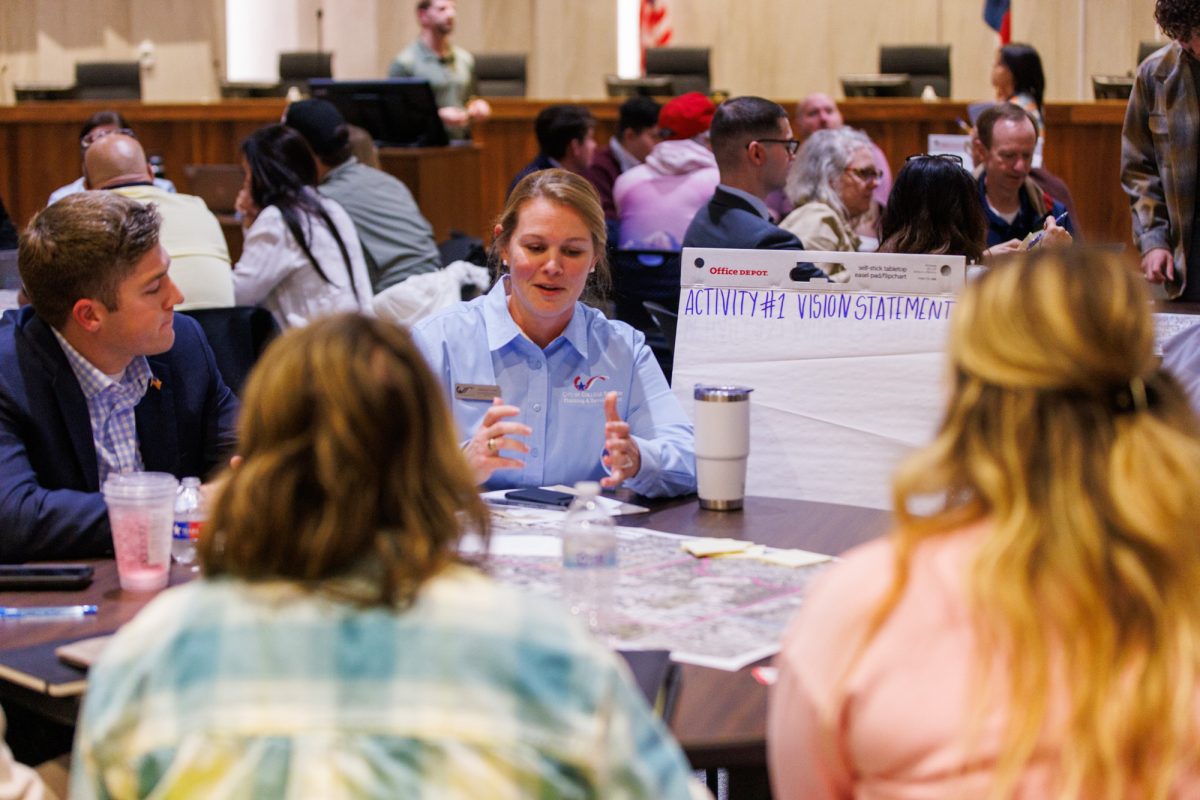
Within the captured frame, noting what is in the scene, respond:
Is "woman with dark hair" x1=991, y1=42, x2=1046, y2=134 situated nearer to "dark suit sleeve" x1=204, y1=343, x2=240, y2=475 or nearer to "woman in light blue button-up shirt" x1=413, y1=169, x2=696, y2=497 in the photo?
"woman in light blue button-up shirt" x1=413, y1=169, x2=696, y2=497

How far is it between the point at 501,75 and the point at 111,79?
296cm

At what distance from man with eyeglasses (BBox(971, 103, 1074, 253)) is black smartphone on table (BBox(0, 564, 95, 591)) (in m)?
3.44

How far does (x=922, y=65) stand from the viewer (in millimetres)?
10773

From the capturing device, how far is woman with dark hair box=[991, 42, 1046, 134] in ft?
22.7

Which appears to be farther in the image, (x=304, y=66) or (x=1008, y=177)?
(x=304, y=66)

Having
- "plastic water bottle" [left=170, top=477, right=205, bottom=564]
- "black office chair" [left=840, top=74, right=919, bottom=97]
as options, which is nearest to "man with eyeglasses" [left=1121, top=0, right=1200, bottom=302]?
"plastic water bottle" [left=170, top=477, right=205, bottom=564]

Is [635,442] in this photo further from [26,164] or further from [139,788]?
[26,164]

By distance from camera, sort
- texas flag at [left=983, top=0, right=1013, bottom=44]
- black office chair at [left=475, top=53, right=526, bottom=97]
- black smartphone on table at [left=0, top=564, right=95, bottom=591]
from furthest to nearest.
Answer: black office chair at [left=475, top=53, right=526, bottom=97] → texas flag at [left=983, top=0, right=1013, bottom=44] → black smartphone on table at [left=0, top=564, right=95, bottom=591]

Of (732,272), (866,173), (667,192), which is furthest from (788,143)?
(732,272)

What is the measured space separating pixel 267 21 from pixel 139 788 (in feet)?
41.5

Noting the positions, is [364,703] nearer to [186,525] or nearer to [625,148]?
[186,525]

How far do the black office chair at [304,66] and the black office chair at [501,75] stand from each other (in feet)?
3.95

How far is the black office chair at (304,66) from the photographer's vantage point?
11.6 meters

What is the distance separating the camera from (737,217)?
15.1 feet
